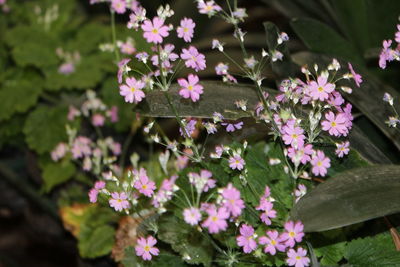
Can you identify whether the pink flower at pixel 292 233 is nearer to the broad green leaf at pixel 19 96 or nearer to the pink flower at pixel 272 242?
the pink flower at pixel 272 242

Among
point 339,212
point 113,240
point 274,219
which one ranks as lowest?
point 113,240

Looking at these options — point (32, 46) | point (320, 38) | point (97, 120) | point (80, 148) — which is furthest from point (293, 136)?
point (32, 46)

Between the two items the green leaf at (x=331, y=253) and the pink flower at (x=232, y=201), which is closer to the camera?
the pink flower at (x=232, y=201)

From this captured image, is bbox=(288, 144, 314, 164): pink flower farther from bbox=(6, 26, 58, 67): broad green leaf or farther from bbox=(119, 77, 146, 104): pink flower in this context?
bbox=(6, 26, 58, 67): broad green leaf

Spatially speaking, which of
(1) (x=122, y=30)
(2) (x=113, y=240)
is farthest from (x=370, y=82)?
(1) (x=122, y=30)

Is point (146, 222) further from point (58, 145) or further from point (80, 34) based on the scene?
point (80, 34)

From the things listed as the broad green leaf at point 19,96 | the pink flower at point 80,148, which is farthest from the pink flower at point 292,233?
the broad green leaf at point 19,96

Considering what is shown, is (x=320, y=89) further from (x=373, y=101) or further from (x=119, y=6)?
(x=119, y=6)
